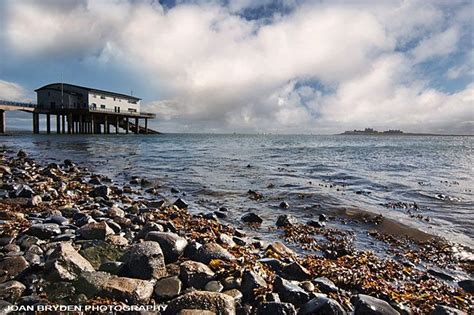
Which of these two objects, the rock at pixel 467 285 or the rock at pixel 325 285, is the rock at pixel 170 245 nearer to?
the rock at pixel 325 285

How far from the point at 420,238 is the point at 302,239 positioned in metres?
3.03

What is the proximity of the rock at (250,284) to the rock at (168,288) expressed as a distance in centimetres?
85

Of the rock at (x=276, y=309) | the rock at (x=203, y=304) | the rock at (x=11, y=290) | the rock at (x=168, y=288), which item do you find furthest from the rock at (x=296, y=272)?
the rock at (x=11, y=290)

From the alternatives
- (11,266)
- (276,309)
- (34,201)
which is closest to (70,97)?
A: (34,201)

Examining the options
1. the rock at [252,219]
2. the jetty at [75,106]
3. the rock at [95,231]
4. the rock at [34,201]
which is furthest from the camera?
the jetty at [75,106]

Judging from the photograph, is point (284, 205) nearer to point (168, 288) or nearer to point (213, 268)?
point (213, 268)

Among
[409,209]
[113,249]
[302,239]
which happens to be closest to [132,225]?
[113,249]

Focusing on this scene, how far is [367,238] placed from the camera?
697 centimetres

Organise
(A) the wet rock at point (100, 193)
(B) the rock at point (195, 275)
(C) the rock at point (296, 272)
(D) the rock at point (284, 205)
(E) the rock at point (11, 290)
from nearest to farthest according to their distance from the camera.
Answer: (E) the rock at point (11, 290) → (B) the rock at point (195, 275) → (C) the rock at point (296, 272) → (A) the wet rock at point (100, 193) → (D) the rock at point (284, 205)

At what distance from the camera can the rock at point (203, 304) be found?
3076 millimetres

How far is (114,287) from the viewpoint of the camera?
11.0ft

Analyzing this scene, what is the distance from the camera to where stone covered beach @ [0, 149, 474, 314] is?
3.32 m

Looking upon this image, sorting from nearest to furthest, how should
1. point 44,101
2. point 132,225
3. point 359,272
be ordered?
point 359,272 → point 132,225 → point 44,101

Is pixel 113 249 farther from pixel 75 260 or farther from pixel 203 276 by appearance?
pixel 203 276
